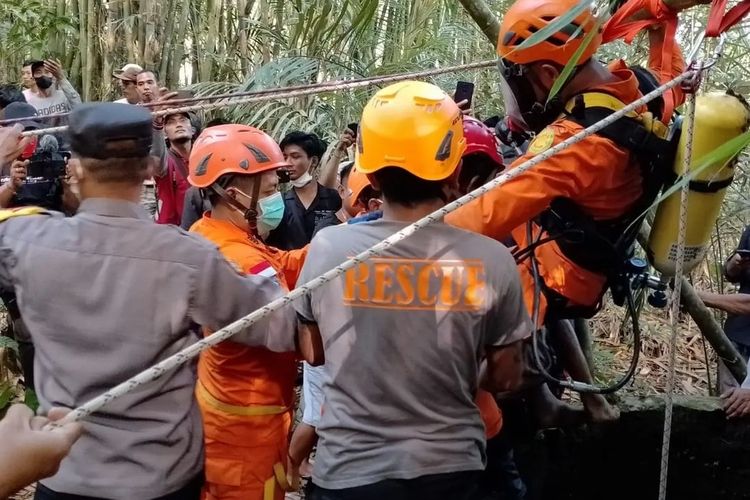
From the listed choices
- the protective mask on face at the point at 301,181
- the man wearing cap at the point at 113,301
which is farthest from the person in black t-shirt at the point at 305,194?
the man wearing cap at the point at 113,301

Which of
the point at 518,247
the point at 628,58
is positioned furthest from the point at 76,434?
the point at 628,58

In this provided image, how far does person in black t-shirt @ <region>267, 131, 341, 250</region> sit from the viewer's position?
462 cm

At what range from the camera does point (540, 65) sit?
278 centimetres

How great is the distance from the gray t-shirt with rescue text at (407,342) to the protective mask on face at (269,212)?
2.66 feet

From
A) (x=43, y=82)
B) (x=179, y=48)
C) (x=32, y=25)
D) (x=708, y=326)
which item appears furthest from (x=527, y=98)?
(x=32, y=25)

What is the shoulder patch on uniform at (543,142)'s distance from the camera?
2.55m

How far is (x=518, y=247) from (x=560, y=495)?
1.58 metres

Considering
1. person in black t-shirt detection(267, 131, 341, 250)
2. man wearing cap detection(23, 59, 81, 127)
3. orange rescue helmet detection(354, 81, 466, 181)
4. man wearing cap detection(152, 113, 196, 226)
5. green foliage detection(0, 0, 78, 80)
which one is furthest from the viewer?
green foliage detection(0, 0, 78, 80)

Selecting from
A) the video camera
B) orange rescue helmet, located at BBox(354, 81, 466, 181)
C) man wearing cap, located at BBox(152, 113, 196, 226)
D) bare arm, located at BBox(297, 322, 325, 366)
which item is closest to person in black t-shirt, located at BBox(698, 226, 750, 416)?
orange rescue helmet, located at BBox(354, 81, 466, 181)

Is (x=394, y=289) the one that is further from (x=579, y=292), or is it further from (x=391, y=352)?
(x=579, y=292)

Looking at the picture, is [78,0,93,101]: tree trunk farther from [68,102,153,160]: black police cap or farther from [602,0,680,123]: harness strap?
[68,102,153,160]: black police cap

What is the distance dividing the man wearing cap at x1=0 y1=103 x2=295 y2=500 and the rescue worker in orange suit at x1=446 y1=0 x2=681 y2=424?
996 millimetres

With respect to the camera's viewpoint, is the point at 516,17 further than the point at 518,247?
No

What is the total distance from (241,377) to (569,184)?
1250mm
